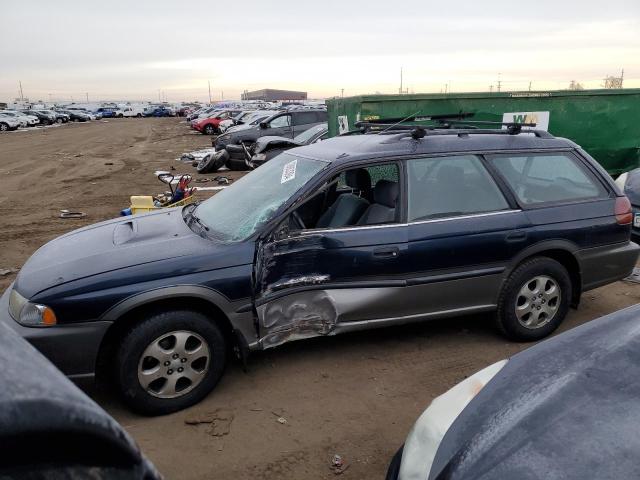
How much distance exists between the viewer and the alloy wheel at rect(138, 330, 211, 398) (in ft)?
10.6

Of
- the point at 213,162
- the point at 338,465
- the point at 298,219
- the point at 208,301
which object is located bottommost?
the point at 338,465

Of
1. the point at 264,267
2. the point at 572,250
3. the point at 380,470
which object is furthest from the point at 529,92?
the point at 380,470

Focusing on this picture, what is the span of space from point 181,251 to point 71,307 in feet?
2.33

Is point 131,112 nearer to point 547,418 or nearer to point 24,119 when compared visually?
point 24,119

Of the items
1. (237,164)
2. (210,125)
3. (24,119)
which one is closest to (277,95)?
(24,119)

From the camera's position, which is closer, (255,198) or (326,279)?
(326,279)

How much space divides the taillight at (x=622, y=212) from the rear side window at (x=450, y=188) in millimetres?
1047

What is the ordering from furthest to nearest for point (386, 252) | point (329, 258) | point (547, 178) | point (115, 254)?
point (547, 178) < point (386, 252) < point (329, 258) < point (115, 254)

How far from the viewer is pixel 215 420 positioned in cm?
330

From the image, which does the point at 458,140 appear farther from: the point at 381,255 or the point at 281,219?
the point at 281,219

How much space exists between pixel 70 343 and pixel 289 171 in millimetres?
1942

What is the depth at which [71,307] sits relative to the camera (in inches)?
121

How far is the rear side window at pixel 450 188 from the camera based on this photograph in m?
3.90

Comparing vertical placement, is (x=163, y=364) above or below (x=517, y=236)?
below
